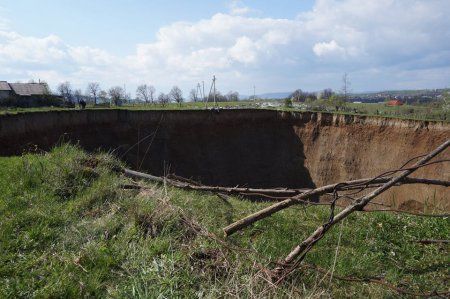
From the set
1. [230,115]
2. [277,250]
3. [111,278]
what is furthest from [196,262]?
[230,115]

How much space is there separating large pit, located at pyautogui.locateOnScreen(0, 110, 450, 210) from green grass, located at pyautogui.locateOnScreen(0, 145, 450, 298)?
14.5 metres

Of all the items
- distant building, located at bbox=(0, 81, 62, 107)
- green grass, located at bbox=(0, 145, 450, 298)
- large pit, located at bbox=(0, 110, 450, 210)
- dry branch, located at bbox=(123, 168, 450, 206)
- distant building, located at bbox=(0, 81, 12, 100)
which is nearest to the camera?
green grass, located at bbox=(0, 145, 450, 298)

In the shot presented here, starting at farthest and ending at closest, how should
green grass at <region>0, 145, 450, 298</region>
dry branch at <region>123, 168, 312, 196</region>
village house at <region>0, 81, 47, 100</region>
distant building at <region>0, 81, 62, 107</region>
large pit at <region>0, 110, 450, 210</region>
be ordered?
village house at <region>0, 81, 47, 100</region>, distant building at <region>0, 81, 62, 107</region>, large pit at <region>0, 110, 450, 210</region>, dry branch at <region>123, 168, 312, 196</region>, green grass at <region>0, 145, 450, 298</region>

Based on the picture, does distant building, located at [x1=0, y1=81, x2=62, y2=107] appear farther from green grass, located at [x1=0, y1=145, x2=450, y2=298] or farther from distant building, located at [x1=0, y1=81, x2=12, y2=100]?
green grass, located at [x1=0, y1=145, x2=450, y2=298]

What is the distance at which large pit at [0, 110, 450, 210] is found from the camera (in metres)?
20.5

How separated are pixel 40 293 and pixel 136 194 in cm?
240

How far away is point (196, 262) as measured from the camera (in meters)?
3.40

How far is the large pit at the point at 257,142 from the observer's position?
20547 millimetres

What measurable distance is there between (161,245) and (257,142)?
23.4 metres

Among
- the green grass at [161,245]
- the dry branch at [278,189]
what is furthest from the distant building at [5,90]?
the green grass at [161,245]

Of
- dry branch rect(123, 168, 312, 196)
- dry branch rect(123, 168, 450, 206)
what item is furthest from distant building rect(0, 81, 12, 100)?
dry branch rect(123, 168, 450, 206)

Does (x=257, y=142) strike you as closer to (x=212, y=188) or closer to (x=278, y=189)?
(x=212, y=188)

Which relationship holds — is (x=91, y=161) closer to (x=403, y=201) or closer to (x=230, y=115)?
(x=403, y=201)

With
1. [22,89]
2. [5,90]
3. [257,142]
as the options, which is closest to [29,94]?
[22,89]
